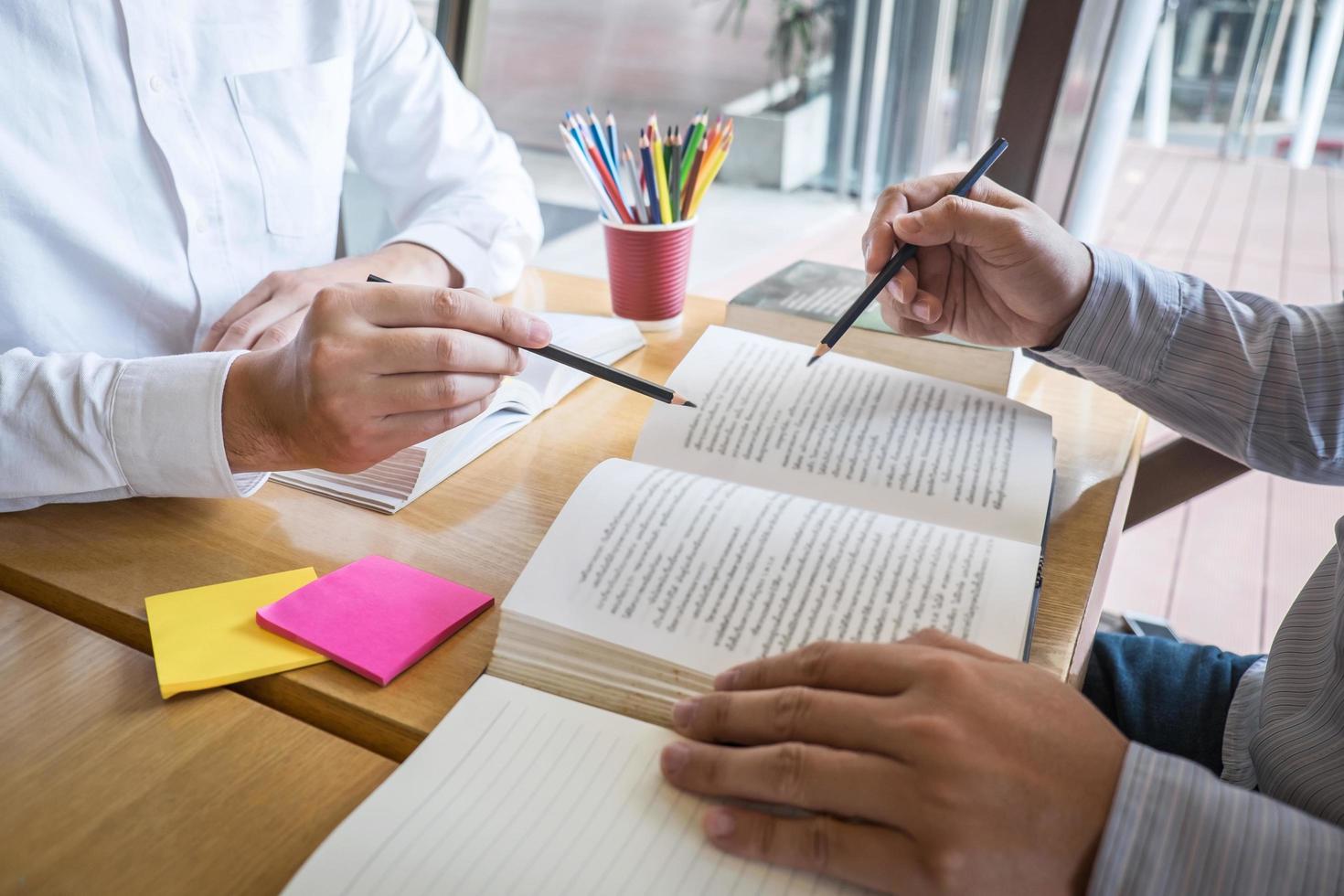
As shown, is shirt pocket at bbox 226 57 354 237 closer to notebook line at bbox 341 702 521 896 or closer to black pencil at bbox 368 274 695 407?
black pencil at bbox 368 274 695 407

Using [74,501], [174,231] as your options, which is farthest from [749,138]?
[74,501]

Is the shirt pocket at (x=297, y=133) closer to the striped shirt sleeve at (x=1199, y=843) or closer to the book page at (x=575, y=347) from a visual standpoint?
the book page at (x=575, y=347)

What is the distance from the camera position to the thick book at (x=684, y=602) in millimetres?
447

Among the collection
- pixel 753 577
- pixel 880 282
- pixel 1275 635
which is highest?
pixel 880 282

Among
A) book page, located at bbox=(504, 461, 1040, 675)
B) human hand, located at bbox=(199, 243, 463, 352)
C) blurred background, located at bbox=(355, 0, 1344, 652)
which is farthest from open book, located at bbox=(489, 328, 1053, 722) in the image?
blurred background, located at bbox=(355, 0, 1344, 652)

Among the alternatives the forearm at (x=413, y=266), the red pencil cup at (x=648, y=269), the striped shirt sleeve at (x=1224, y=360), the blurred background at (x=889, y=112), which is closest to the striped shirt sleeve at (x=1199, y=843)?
the striped shirt sleeve at (x=1224, y=360)

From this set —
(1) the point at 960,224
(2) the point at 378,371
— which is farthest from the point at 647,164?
(2) the point at 378,371

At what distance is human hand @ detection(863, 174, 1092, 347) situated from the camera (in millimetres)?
817

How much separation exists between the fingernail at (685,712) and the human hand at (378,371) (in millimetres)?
280

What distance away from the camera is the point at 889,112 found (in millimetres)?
3963

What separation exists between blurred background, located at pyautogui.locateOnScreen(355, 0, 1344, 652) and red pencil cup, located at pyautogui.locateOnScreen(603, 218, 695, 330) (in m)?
1.89

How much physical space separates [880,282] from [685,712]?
0.48m

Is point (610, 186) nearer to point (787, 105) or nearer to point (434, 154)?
point (434, 154)

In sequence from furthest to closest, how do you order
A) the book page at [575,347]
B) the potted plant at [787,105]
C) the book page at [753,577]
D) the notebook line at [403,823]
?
the potted plant at [787,105] → the book page at [575,347] → the book page at [753,577] → the notebook line at [403,823]
